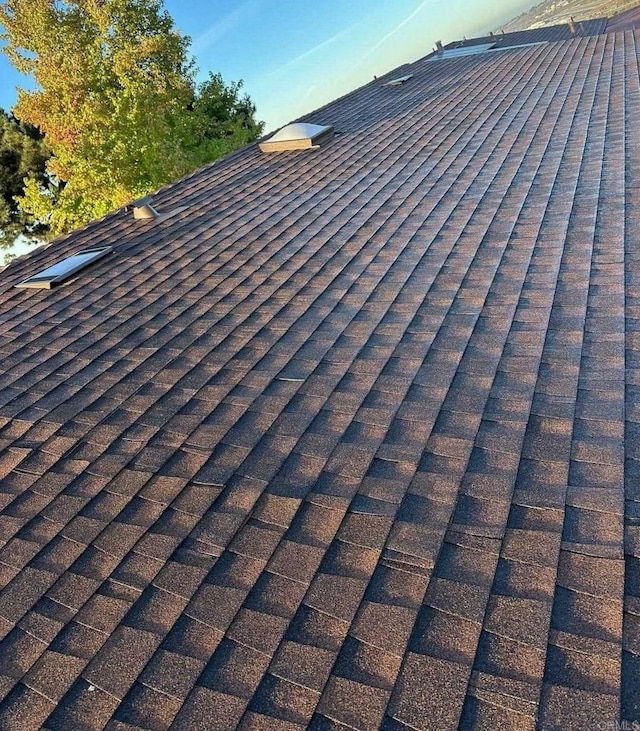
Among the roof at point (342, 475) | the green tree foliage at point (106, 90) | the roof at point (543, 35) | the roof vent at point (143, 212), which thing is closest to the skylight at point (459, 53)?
the roof at point (543, 35)

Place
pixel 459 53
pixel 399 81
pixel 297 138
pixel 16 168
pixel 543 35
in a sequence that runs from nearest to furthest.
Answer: pixel 297 138, pixel 399 81, pixel 459 53, pixel 543 35, pixel 16 168

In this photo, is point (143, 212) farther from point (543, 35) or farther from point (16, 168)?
point (16, 168)

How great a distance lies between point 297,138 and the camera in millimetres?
12078

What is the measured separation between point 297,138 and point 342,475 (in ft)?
34.2

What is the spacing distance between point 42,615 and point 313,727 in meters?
1.68

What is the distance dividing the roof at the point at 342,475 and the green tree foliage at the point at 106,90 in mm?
19453

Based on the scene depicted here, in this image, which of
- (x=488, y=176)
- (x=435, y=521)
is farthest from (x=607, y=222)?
(x=435, y=521)

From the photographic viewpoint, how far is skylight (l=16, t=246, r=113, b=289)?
7.75 m

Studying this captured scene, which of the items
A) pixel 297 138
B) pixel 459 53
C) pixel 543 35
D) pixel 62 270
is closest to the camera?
pixel 62 270

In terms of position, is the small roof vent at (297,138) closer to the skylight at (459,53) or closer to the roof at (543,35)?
the skylight at (459,53)

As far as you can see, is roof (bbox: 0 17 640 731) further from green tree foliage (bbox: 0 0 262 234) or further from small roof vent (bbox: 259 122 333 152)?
green tree foliage (bbox: 0 0 262 234)

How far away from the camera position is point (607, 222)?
19.9 ft

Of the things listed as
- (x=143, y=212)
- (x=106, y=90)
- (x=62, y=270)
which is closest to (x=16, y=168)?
(x=106, y=90)

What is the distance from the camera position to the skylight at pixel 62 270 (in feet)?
25.4
